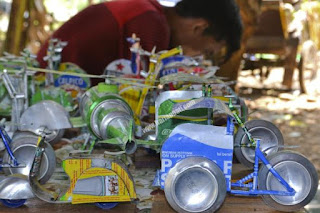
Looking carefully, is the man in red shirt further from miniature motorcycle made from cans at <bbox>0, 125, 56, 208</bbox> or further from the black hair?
miniature motorcycle made from cans at <bbox>0, 125, 56, 208</bbox>

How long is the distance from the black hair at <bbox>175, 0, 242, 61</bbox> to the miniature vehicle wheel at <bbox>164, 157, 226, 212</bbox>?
97cm

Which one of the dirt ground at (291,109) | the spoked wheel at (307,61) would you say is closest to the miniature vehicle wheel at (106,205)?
the dirt ground at (291,109)

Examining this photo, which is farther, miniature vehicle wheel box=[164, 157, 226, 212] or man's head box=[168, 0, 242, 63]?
man's head box=[168, 0, 242, 63]

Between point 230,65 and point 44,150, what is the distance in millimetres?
1601

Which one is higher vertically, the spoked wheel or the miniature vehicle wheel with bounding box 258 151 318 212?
the miniature vehicle wheel with bounding box 258 151 318 212

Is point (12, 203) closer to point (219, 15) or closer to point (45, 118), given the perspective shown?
point (45, 118)

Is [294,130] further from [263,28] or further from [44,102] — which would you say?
[44,102]

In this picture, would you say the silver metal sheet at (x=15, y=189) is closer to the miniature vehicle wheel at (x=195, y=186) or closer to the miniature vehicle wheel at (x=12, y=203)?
the miniature vehicle wheel at (x=12, y=203)

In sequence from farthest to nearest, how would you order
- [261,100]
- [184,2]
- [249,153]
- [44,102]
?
[261,100], [184,2], [44,102], [249,153]

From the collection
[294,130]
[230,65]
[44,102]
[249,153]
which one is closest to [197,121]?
[249,153]

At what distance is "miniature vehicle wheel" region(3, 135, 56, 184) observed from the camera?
3.10ft

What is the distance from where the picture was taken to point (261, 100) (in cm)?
382

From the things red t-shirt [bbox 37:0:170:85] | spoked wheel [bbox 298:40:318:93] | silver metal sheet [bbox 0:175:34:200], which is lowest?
spoked wheel [bbox 298:40:318:93]

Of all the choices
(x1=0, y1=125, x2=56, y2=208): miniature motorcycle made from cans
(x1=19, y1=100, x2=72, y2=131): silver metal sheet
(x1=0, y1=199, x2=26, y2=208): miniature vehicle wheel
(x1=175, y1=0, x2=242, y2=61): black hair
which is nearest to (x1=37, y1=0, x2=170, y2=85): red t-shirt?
(x1=175, y1=0, x2=242, y2=61): black hair
